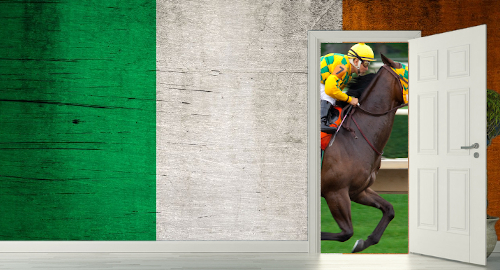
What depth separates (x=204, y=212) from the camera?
428 centimetres

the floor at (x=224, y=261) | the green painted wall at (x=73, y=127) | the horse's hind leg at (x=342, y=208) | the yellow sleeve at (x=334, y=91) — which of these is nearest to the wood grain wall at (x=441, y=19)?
the floor at (x=224, y=261)

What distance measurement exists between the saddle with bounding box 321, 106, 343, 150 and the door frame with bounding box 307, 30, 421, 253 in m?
1.51

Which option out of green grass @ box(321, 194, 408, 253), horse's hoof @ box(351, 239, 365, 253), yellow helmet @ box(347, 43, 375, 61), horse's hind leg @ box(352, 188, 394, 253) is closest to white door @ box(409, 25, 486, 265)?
horse's hind leg @ box(352, 188, 394, 253)

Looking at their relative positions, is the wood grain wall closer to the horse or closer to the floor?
the floor

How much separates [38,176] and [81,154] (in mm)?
426

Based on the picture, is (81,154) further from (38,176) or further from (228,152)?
(228,152)

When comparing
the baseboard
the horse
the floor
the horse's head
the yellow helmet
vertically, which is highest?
the yellow helmet

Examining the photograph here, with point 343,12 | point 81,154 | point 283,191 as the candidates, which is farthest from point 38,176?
point 343,12

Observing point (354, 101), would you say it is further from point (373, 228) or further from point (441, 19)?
point (373, 228)

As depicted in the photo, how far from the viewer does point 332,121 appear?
5.86m

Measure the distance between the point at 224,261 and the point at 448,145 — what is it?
2047mm

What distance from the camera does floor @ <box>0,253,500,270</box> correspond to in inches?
147

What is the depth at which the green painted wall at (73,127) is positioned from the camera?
14.0 feet

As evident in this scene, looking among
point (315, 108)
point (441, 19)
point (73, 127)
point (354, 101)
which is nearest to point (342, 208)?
point (354, 101)
